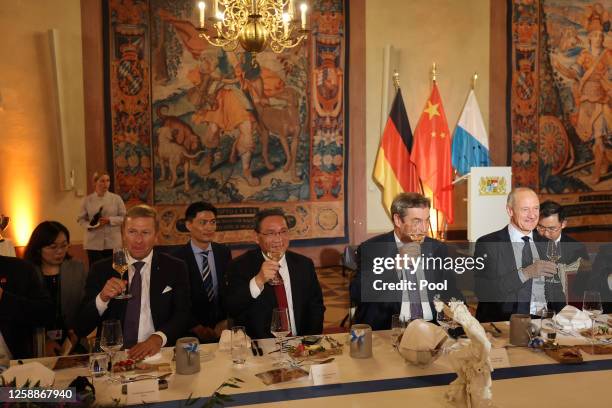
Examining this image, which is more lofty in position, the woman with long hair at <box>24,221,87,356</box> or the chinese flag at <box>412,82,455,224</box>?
the chinese flag at <box>412,82,455,224</box>

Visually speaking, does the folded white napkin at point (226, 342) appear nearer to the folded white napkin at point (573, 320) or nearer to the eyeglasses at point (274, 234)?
the eyeglasses at point (274, 234)

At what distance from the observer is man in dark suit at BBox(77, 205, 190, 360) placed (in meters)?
3.06

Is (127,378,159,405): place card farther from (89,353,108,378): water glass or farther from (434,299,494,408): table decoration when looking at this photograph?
(434,299,494,408): table decoration

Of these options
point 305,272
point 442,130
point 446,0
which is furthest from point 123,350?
point 446,0

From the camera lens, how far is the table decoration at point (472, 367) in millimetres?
2043

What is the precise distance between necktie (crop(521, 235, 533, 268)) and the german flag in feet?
16.2

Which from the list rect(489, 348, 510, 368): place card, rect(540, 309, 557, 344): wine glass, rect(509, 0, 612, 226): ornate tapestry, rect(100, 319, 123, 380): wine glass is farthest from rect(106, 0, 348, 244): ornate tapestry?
rect(489, 348, 510, 368): place card

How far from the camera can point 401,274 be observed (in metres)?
3.38

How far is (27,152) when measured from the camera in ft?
25.0

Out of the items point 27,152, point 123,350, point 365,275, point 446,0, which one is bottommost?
point 123,350

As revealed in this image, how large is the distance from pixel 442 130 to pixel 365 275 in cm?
564

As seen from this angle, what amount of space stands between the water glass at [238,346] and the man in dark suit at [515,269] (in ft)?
5.83

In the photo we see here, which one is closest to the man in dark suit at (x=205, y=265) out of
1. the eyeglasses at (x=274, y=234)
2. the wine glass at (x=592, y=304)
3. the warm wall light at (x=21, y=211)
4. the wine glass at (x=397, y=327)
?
the eyeglasses at (x=274, y=234)

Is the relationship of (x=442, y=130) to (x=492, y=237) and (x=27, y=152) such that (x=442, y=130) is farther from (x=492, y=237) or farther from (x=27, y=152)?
(x=27, y=152)
